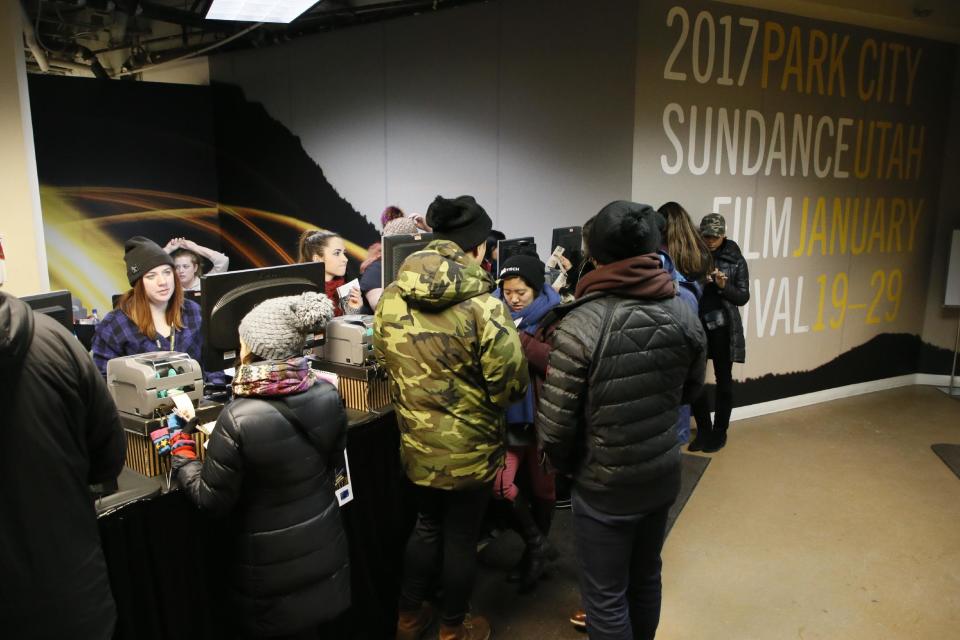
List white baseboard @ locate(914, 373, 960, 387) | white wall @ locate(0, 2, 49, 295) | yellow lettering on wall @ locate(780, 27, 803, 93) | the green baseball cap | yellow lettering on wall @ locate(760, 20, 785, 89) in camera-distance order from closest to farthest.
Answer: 1. white wall @ locate(0, 2, 49, 295)
2. the green baseball cap
3. yellow lettering on wall @ locate(760, 20, 785, 89)
4. yellow lettering on wall @ locate(780, 27, 803, 93)
5. white baseboard @ locate(914, 373, 960, 387)

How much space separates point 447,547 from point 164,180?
5355 mm

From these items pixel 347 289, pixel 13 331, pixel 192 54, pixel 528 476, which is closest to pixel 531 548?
pixel 528 476

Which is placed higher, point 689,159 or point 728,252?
point 689,159

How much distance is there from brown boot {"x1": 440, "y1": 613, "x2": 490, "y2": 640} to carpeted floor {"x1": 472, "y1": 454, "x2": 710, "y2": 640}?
82mm

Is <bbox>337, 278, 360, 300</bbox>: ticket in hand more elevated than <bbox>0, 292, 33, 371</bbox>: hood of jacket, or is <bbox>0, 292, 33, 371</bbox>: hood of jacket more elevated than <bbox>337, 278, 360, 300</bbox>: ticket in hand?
<bbox>0, 292, 33, 371</bbox>: hood of jacket

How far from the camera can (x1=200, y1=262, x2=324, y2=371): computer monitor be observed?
2.21 m

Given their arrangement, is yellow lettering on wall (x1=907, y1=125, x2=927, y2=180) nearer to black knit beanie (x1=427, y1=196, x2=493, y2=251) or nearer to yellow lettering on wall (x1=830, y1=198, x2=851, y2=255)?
yellow lettering on wall (x1=830, y1=198, x2=851, y2=255)

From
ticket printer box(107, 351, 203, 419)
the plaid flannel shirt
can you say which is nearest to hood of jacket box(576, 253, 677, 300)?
ticket printer box(107, 351, 203, 419)

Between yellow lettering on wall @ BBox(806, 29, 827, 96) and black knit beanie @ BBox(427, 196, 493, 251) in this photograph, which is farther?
yellow lettering on wall @ BBox(806, 29, 827, 96)

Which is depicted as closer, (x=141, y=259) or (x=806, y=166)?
(x=141, y=259)

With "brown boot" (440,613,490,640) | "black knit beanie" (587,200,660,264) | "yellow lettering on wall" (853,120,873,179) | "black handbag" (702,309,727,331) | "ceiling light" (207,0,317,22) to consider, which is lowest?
"brown boot" (440,613,490,640)

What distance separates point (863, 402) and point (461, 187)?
3735 millimetres

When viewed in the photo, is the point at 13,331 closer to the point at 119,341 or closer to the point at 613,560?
the point at 119,341

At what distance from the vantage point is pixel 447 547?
2.43 metres
